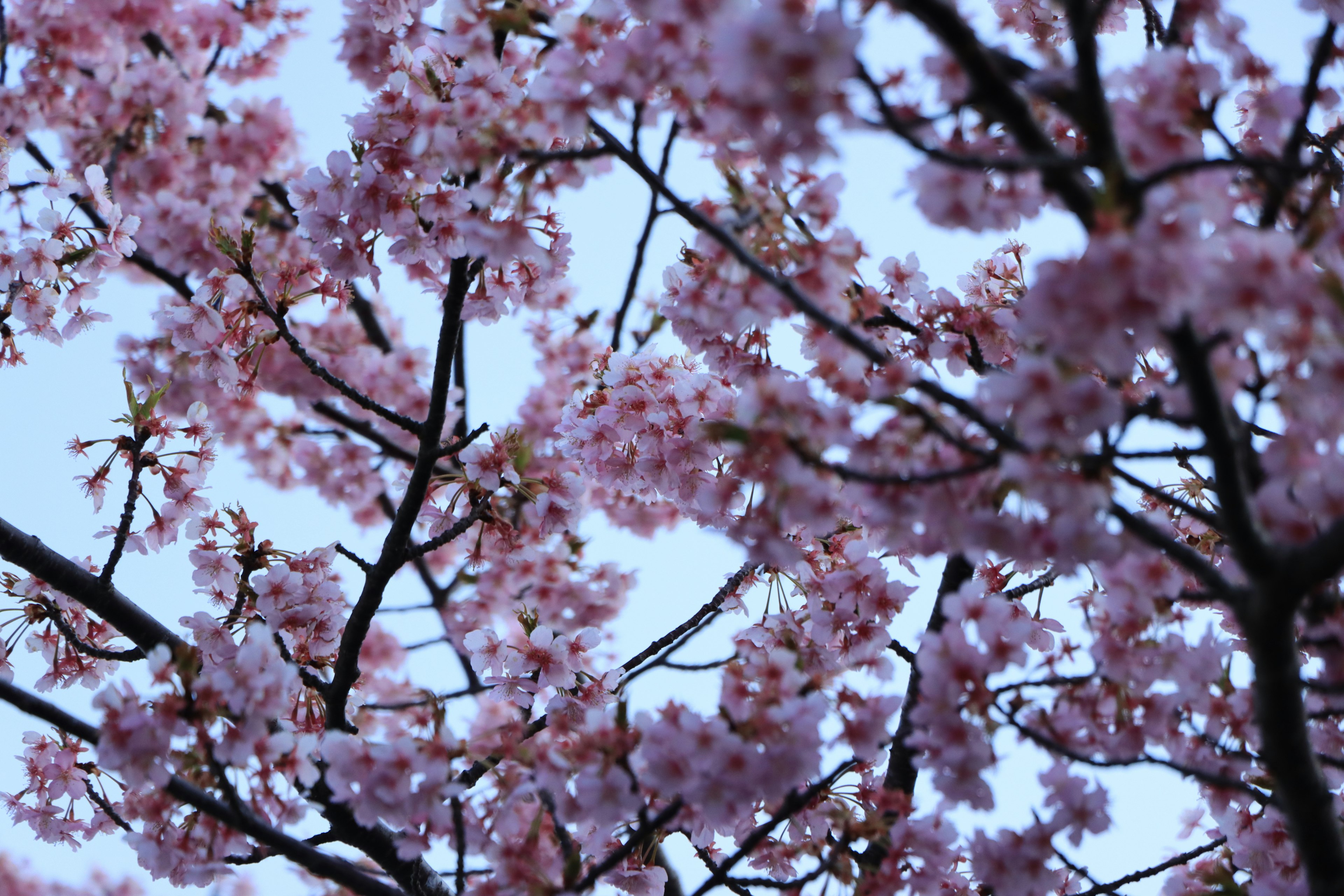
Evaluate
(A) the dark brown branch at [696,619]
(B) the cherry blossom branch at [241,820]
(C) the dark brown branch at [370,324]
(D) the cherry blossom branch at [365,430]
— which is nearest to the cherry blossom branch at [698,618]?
(A) the dark brown branch at [696,619]

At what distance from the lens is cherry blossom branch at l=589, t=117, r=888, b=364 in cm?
229

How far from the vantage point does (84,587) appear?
3.84 meters

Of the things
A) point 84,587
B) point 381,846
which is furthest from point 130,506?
point 381,846

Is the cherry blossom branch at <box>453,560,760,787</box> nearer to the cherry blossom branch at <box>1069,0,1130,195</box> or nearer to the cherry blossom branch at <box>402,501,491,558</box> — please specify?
the cherry blossom branch at <box>402,501,491,558</box>

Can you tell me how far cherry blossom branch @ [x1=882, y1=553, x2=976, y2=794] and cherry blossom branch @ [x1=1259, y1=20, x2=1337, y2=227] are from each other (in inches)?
65.7

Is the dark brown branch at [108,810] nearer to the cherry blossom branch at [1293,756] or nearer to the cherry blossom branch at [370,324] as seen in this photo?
the cherry blossom branch at [1293,756]

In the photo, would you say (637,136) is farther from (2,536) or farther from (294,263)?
(2,536)

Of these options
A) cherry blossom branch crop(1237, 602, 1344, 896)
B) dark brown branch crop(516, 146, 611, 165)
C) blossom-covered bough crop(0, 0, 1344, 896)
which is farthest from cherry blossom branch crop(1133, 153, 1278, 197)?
dark brown branch crop(516, 146, 611, 165)

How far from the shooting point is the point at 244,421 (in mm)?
9531

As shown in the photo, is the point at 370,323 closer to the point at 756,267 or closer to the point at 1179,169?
the point at 756,267

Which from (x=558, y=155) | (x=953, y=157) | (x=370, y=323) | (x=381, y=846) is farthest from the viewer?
(x=370, y=323)

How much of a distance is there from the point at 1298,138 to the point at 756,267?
131 centimetres

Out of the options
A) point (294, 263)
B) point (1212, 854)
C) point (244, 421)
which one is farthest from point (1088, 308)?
point (244, 421)

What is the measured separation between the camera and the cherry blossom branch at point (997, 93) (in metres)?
1.94
